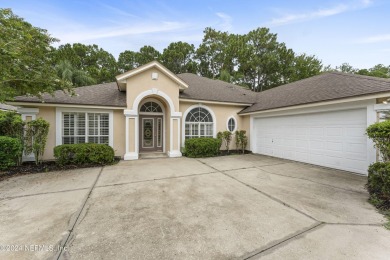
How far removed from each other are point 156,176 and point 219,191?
2583 millimetres

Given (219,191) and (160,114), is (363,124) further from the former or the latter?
(160,114)

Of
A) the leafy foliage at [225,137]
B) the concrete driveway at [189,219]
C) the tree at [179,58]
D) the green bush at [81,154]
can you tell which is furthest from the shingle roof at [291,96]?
the tree at [179,58]

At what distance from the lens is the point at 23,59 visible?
5730 mm

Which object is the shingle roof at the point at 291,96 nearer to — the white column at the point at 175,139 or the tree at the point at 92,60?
the white column at the point at 175,139

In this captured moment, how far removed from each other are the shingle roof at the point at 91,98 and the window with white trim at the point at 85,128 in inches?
26.6

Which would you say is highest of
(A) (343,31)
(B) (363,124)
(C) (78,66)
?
(C) (78,66)

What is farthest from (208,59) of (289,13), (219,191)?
(219,191)

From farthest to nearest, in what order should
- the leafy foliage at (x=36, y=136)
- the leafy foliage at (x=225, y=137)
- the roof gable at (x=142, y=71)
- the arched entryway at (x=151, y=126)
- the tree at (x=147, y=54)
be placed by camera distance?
the tree at (x=147, y=54) < the leafy foliage at (x=225, y=137) < the arched entryway at (x=151, y=126) < the roof gable at (x=142, y=71) < the leafy foliage at (x=36, y=136)

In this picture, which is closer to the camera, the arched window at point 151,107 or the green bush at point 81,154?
the green bush at point 81,154

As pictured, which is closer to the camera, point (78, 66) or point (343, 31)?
point (343, 31)

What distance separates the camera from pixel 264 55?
2528 cm

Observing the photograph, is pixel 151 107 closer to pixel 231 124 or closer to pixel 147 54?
pixel 231 124

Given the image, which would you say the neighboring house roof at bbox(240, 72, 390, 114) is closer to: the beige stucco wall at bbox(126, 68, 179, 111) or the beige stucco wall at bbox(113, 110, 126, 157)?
the beige stucco wall at bbox(126, 68, 179, 111)

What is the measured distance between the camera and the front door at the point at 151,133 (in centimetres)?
1075
